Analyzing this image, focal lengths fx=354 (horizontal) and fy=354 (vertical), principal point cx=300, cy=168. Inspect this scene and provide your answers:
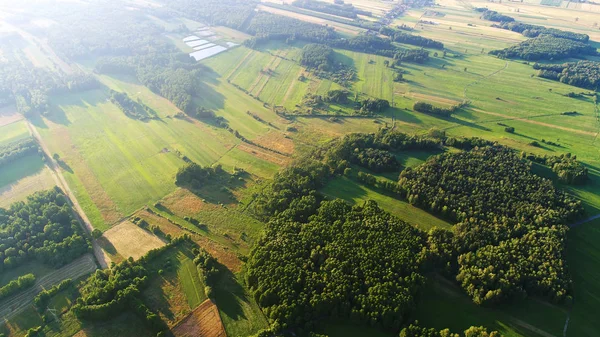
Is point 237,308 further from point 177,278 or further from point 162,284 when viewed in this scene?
Result: point 162,284

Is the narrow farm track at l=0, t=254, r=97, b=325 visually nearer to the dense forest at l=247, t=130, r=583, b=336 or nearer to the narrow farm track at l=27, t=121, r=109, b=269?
the narrow farm track at l=27, t=121, r=109, b=269

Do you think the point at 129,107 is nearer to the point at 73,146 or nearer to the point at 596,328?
the point at 73,146

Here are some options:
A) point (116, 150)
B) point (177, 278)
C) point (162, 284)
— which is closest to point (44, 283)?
point (162, 284)

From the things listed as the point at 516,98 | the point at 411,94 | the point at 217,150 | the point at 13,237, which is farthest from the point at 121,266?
the point at 516,98

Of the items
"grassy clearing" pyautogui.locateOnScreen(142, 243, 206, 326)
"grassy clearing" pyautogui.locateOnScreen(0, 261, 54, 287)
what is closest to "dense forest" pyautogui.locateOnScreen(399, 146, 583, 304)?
"grassy clearing" pyautogui.locateOnScreen(142, 243, 206, 326)

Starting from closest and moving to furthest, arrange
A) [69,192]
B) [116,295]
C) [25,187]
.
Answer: [116,295] < [69,192] < [25,187]
